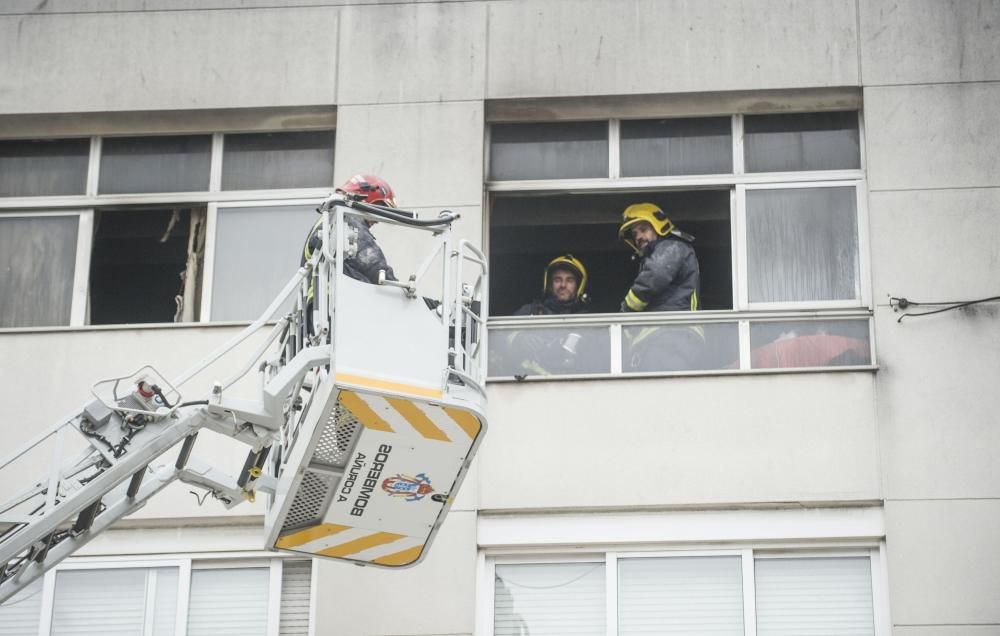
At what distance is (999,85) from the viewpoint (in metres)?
14.9

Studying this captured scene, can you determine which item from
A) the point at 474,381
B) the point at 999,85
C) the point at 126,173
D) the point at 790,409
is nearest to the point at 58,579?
the point at 126,173

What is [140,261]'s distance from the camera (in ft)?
53.4

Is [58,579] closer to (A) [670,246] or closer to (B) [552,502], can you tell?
(B) [552,502]

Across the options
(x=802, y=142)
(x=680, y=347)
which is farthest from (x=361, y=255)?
(x=802, y=142)

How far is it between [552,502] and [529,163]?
3212 millimetres

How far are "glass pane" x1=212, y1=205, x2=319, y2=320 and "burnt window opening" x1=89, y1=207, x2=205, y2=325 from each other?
9.2 inches

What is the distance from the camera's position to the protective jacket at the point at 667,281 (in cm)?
1506

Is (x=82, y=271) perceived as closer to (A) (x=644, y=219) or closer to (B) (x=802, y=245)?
(A) (x=644, y=219)

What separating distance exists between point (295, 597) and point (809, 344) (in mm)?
4605

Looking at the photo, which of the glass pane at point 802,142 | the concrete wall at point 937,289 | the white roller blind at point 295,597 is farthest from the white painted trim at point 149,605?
the glass pane at point 802,142

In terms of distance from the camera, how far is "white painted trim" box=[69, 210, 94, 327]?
50.9ft

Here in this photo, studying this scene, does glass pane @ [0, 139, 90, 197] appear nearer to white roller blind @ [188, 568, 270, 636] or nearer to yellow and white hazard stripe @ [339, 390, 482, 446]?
white roller blind @ [188, 568, 270, 636]

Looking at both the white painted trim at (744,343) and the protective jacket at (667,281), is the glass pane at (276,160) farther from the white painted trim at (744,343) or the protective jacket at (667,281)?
the white painted trim at (744,343)

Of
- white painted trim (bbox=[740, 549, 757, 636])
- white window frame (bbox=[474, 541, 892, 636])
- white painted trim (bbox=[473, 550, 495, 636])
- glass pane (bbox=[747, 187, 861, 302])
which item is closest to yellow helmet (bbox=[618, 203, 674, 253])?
glass pane (bbox=[747, 187, 861, 302])
